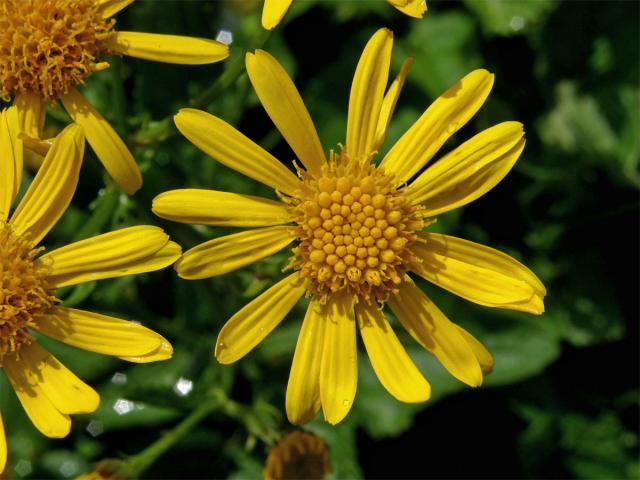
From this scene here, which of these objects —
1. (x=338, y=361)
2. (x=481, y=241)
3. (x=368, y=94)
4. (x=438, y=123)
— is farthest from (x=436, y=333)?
(x=481, y=241)

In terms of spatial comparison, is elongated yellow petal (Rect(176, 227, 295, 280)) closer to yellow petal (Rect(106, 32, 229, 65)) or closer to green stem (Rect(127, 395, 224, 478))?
yellow petal (Rect(106, 32, 229, 65))

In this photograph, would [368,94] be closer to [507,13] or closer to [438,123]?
[438,123]

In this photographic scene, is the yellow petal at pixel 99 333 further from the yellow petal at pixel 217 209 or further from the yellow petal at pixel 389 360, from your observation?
the yellow petal at pixel 389 360

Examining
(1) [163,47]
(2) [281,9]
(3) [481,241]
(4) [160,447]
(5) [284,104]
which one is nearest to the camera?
(2) [281,9]

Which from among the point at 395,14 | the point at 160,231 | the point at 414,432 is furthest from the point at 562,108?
the point at 160,231

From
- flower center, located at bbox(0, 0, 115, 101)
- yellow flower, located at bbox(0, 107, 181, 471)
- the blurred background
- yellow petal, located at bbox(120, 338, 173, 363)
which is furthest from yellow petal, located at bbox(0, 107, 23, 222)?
the blurred background

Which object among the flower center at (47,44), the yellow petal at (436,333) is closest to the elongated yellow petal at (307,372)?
the yellow petal at (436,333)

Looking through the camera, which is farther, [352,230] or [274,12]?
[352,230]
